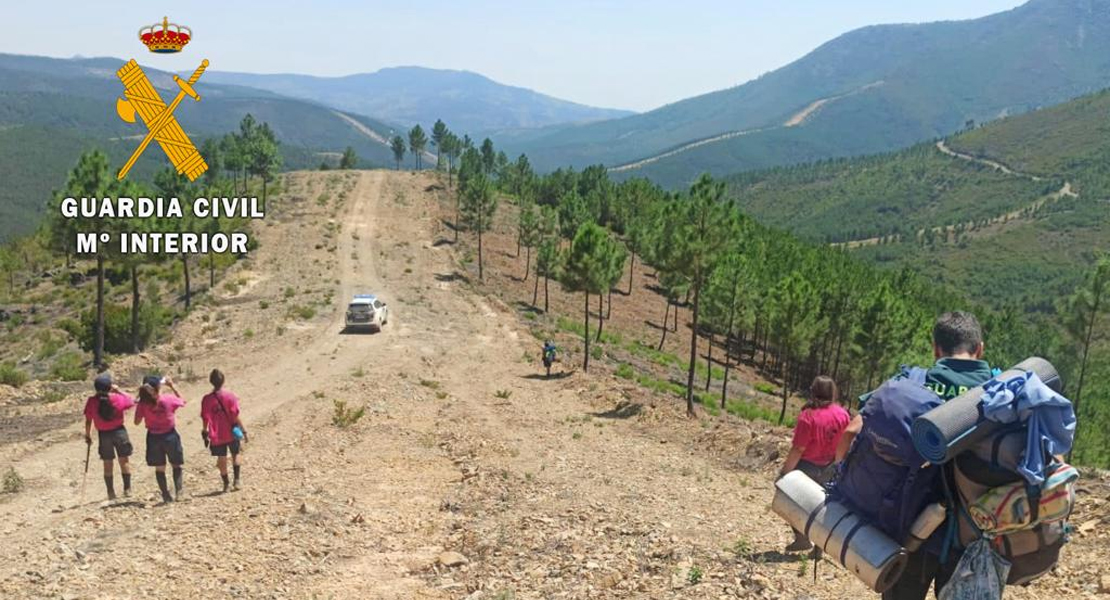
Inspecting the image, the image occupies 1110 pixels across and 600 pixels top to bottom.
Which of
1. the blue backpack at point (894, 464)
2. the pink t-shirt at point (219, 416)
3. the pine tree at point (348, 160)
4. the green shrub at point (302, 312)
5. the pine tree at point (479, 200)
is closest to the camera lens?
the blue backpack at point (894, 464)

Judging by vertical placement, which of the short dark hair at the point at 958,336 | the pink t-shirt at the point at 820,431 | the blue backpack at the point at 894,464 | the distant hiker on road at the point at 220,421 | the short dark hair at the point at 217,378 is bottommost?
the distant hiker on road at the point at 220,421

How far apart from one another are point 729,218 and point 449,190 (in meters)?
84.1

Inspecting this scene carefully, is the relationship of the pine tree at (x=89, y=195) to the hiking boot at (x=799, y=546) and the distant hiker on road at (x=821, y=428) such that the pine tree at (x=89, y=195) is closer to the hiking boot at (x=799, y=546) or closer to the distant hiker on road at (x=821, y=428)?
the hiking boot at (x=799, y=546)

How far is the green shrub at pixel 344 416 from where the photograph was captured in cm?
1861

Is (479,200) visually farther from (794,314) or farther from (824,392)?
(824,392)

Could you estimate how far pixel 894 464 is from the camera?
14.4 feet

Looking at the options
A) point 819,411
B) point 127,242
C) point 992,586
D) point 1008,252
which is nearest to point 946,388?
point 992,586

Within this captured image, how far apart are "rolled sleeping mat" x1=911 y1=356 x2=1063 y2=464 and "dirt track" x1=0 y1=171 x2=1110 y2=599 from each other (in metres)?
4.79

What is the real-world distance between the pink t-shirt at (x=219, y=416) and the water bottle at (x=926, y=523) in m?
11.1

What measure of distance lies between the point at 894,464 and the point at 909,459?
0.13 meters

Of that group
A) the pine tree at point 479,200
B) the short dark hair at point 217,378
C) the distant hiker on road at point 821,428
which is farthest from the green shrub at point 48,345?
the distant hiker on road at point 821,428

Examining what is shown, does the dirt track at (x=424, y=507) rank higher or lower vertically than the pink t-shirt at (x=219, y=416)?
lower

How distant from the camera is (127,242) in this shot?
111ft

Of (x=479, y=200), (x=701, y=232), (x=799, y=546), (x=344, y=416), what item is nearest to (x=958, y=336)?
(x=799, y=546)
